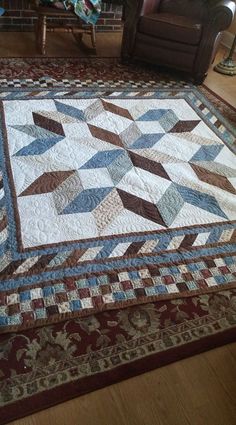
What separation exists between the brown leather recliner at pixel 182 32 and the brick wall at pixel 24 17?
0.73 m

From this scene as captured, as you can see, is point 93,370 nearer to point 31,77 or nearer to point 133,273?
point 133,273

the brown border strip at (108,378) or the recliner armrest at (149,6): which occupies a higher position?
the recliner armrest at (149,6)

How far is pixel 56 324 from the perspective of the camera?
1143mm

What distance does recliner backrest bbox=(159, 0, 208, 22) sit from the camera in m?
2.70

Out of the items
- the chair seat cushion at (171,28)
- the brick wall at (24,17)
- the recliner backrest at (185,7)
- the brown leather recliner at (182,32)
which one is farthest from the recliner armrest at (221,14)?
the brick wall at (24,17)

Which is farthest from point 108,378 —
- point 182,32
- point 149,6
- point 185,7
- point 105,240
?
point 185,7

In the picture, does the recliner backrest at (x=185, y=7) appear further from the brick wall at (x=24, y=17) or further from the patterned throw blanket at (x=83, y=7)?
the brick wall at (x=24, y=17)

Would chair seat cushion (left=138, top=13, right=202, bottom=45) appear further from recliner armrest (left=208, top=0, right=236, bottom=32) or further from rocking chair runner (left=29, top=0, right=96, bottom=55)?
rocking chair runner (left=29, top=0, right=96, bottom=55)

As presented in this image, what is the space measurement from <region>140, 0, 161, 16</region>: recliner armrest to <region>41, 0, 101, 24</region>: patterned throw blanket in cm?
41

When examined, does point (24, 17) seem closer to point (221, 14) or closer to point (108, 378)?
point (221, 14)

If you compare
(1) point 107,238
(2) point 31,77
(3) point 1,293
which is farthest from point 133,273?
(2) point 31,77

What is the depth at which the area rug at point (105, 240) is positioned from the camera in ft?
3.56

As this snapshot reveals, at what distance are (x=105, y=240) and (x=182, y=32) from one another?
1.80m

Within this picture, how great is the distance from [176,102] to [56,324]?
178cm
